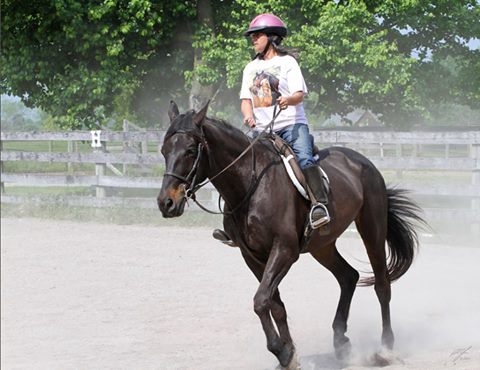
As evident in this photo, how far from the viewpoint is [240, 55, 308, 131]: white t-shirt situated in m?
5.73

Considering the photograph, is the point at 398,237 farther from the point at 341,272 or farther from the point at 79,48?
the point at 79,48

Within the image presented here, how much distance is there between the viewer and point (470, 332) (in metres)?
7.05

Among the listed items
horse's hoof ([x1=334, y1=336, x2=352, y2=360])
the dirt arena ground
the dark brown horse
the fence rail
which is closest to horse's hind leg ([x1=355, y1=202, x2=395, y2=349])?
the dark brown horse

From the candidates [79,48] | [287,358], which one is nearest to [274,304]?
[287,358]

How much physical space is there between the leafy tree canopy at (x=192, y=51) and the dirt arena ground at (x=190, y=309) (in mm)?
9352

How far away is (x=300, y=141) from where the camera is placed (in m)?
5.89

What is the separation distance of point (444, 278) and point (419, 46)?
52.0 ft

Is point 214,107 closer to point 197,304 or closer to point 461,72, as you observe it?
point 461,72

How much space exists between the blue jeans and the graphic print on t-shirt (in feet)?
0.84

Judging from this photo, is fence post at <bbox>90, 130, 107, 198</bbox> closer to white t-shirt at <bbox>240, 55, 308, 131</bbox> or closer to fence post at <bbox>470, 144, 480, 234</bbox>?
fence post at <bbox>470, 144, 480, 234</bbox>

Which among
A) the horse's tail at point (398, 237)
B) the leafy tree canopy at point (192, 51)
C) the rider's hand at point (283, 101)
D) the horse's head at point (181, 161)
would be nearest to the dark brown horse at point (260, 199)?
the horse's head at point (181, 161)

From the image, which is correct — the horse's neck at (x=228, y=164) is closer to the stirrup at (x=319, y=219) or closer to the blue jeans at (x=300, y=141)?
the blue jeans at (x=300, y=141)

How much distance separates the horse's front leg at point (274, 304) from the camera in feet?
17.5

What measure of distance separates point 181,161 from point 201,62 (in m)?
16.5
